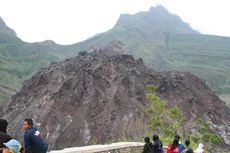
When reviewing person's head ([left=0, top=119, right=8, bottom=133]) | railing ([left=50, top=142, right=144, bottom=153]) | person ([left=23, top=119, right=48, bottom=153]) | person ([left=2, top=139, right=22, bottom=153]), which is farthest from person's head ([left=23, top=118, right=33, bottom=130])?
railing ([left=50, top=142, right=144, bottom=153])

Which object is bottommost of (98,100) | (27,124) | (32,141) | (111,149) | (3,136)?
(98,100)

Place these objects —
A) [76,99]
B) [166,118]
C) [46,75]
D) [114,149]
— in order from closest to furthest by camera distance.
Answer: [114,149]
[166,118]
[76,99]
[46,75]

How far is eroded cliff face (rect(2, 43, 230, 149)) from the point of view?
2689 inches

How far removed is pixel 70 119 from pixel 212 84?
12104 centimetres

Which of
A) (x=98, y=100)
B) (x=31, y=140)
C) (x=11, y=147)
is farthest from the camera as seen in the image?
(x=98, y=100)

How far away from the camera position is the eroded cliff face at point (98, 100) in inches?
2689

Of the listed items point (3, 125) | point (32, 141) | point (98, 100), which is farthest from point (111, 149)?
point (98, 100)

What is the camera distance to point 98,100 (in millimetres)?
74562

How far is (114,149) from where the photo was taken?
14.1 metres

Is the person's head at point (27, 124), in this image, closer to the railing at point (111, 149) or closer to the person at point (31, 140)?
the person at point (31, 140)

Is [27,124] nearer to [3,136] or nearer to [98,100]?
[3,136]

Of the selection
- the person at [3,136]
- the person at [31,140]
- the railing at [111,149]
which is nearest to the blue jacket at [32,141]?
the person at [31,140]

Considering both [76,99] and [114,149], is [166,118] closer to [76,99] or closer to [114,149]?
[76,99]

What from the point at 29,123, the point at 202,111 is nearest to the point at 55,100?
the point at 202,111
